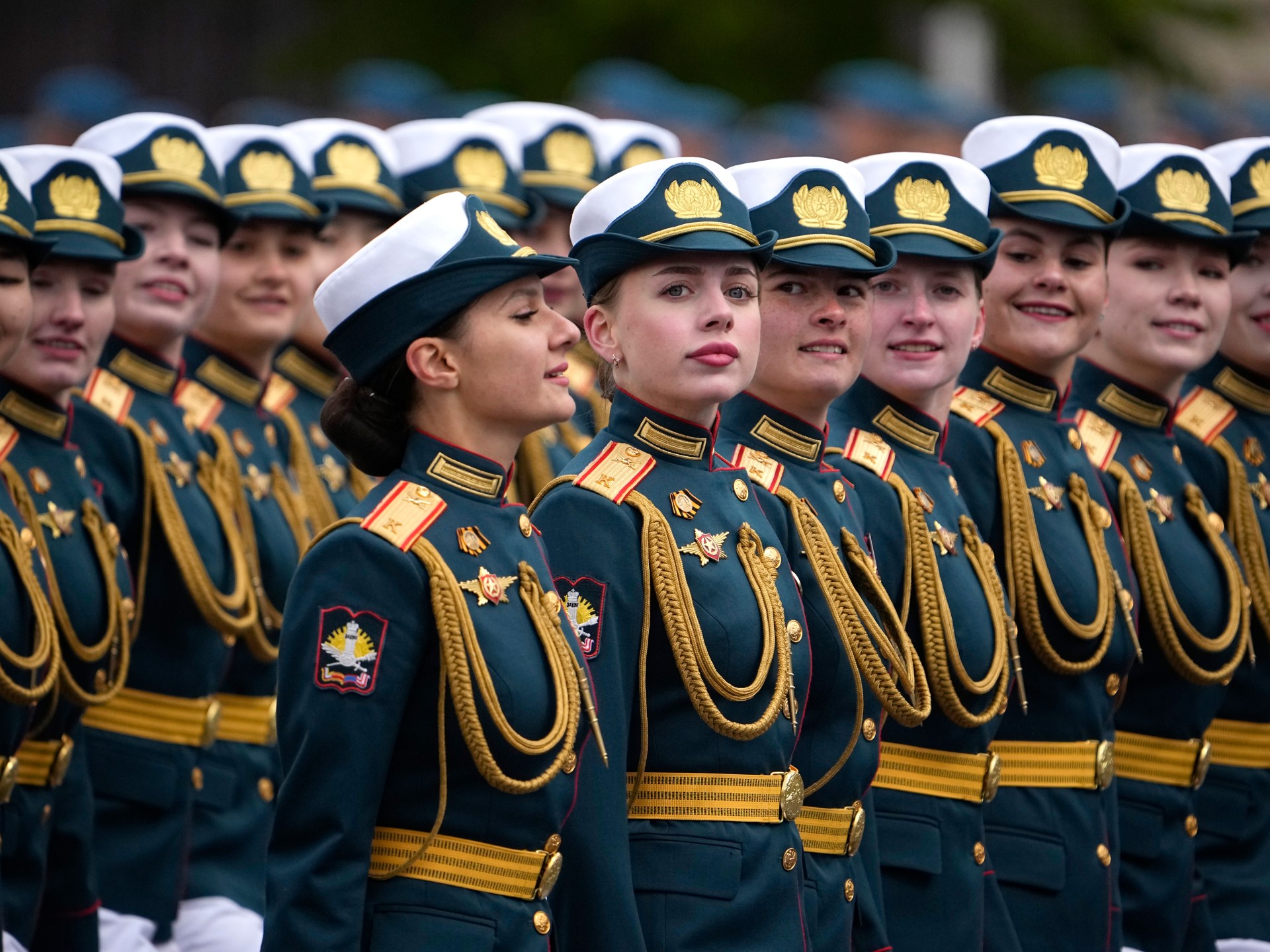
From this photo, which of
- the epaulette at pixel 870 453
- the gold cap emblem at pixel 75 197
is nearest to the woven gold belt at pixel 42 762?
the gold cap emblem at pixel 75 197

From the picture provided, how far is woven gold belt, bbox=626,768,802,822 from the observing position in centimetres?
507

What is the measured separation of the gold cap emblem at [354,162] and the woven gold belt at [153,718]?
2494 millimetres

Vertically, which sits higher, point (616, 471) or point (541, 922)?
point (616, 471)

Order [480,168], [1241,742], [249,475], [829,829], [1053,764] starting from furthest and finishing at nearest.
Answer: [480,168] < [249,475] < [1241,742] < [1053,764] < [829,829]

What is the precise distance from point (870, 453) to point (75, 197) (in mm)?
2405

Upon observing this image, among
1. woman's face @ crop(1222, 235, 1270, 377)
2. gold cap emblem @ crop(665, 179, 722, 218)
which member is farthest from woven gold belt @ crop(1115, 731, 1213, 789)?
gold cap emblem @ crop(665, 179, 722, 218)

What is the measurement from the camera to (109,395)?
709 cm

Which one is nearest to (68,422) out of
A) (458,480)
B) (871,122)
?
(458,480)

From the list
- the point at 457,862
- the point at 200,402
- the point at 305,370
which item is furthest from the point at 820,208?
the point at 305,370

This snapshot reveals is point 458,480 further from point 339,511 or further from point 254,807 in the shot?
point 339,511

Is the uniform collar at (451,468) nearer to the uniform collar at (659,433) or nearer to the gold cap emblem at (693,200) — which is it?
the uniform collar at (659,433)

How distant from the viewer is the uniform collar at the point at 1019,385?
21.7 feet

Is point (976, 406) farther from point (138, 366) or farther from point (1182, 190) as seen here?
point (138, 366)

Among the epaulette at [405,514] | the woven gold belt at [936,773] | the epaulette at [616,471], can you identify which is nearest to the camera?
the epaulette at [405,514]
